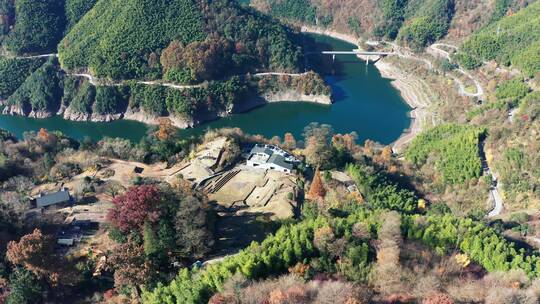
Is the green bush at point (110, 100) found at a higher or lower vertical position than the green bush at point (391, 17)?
lower

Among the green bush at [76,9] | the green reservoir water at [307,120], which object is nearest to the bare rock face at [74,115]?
the green reservoir water at [307,120]

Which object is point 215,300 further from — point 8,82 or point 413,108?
point 8,82

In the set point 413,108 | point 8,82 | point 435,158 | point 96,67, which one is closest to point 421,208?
point 435,158

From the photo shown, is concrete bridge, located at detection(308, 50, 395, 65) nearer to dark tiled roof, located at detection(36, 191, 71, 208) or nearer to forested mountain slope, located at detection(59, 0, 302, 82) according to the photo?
forested mountain slope, located at detection(59, 0, 302, 82)

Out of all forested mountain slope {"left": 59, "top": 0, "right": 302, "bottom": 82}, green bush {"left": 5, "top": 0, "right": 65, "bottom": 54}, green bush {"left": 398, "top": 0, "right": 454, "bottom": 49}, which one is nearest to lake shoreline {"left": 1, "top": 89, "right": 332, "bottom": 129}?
forested mountain slope {"left": 59, "top": 0, "right": 302, "bottom": 82}

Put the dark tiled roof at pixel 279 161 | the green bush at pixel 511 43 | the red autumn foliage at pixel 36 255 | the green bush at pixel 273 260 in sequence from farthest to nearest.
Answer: the green bush at pixel 511 43 → the dark tiled roof at pixel 279 161 → the red autumn foliage at pixel 36 255 → the green bush at pixel 273 260

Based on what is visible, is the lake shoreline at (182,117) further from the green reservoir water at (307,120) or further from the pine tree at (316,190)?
the pine tree at (316,190)
